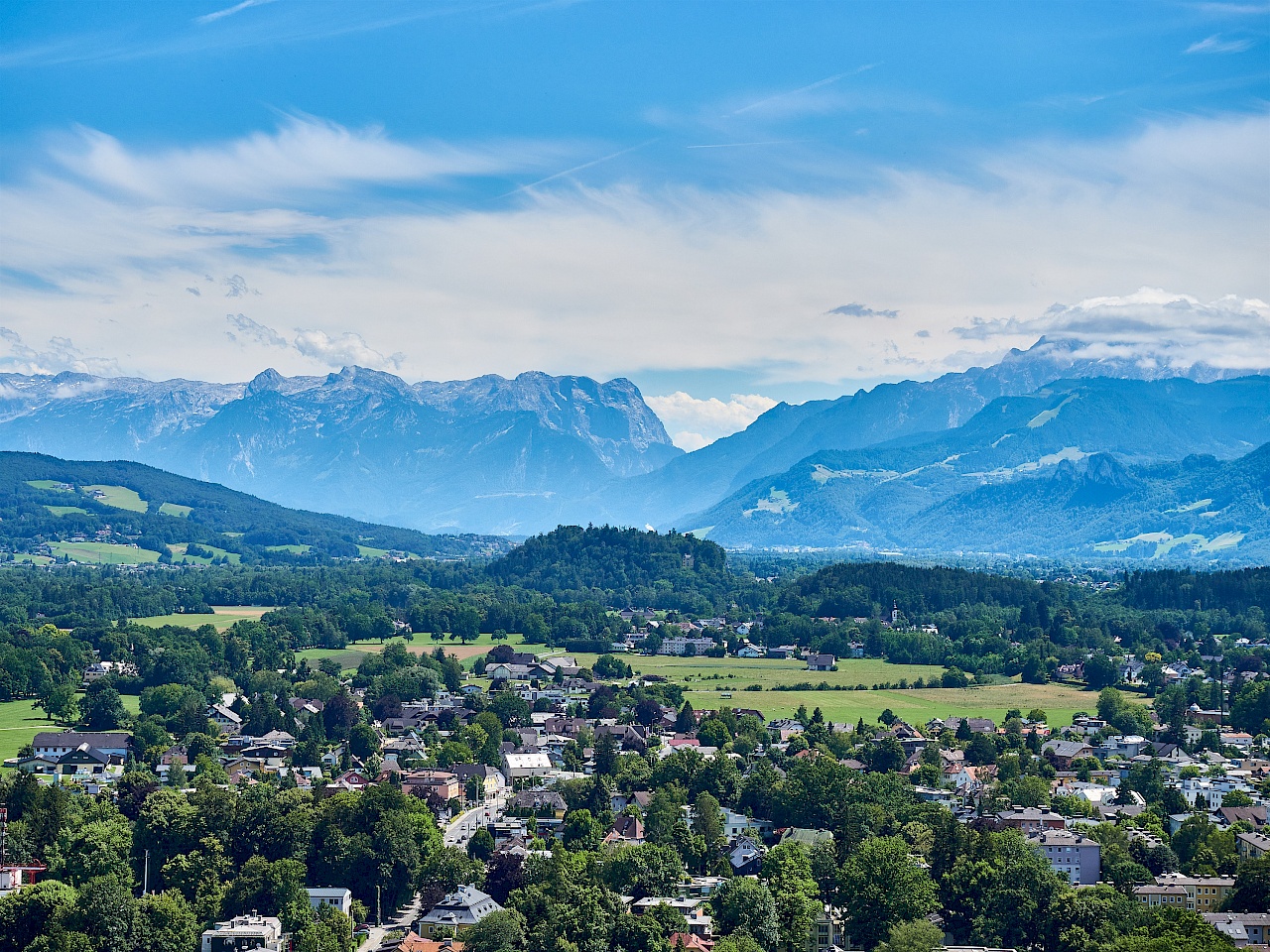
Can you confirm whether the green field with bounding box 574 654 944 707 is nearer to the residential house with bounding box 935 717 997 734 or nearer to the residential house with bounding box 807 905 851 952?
A: the residential house with bounding box 935 717 997 734

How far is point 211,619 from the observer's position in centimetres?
13950

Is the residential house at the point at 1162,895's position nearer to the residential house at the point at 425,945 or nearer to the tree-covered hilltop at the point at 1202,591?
the residential house at the point at 425,945

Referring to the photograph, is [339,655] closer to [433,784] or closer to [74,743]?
[74,743]

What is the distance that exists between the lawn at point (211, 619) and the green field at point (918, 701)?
4957cm

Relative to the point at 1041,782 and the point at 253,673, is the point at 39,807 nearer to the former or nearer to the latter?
the point at 1041,782

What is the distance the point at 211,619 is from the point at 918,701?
69.5 m

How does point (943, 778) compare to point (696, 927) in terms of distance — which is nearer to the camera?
point (696, 927)

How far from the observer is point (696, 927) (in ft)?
159

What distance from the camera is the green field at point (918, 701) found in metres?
90.7

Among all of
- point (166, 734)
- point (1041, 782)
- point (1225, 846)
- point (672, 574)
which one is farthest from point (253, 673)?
point (672, 574)

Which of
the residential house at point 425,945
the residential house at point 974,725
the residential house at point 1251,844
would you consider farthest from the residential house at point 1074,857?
the residential house at point 974,725

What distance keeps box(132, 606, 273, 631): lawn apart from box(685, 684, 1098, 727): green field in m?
49.6

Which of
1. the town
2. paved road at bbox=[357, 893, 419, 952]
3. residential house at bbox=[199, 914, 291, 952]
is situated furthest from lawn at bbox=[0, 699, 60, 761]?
residential house at bbox=[199, 914, 291, 952]

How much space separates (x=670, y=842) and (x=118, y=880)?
19.2m
